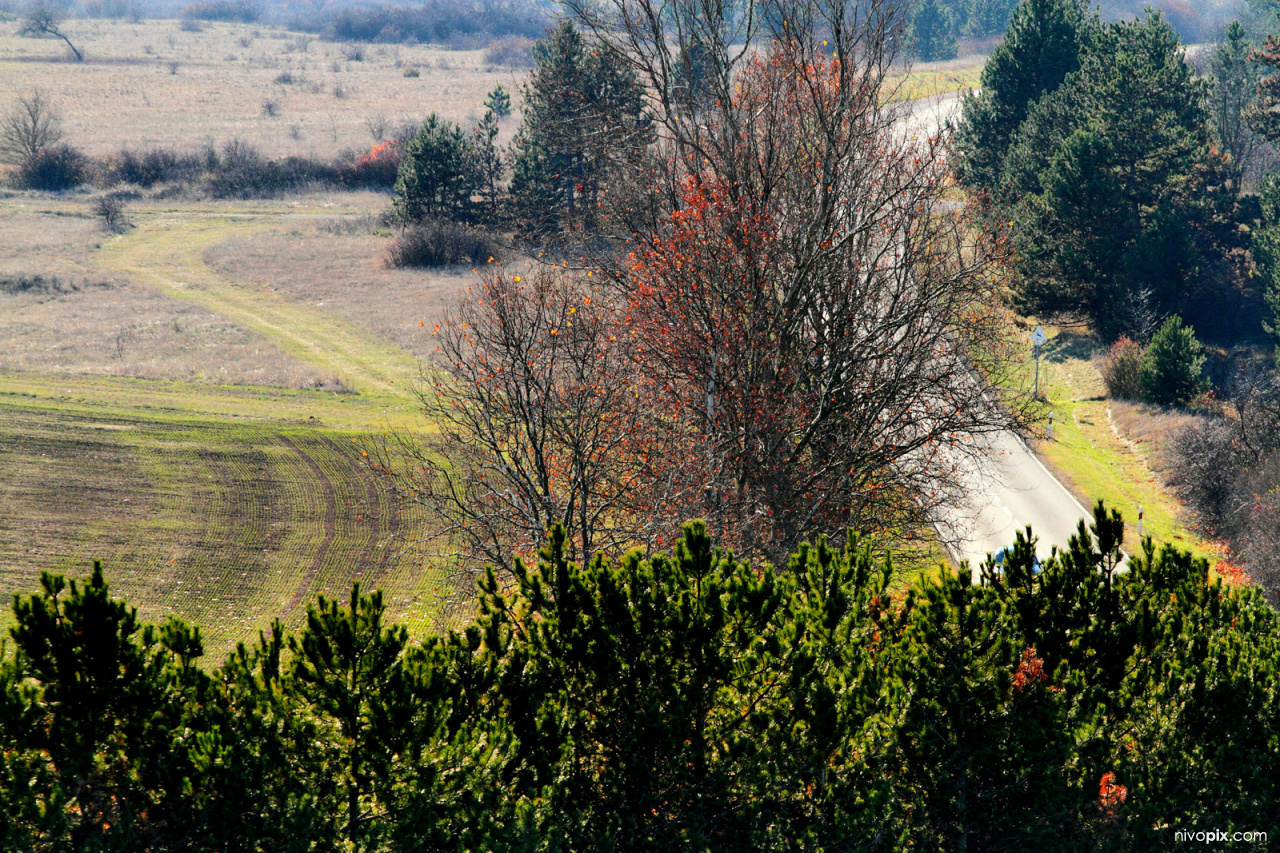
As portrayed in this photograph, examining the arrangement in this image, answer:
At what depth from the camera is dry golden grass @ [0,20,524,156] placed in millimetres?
78875

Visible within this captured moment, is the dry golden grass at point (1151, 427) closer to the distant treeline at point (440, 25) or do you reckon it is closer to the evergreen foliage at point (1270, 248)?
the evergreen foliage at point (1270, 248)

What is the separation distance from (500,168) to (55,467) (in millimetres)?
36864

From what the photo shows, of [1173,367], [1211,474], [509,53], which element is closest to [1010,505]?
[1211,474]

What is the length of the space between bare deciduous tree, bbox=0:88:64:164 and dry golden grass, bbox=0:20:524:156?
292 centimetres

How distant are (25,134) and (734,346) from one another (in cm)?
6879

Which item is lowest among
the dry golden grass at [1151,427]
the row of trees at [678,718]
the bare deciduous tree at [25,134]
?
the dry golden grass at [1151,427]

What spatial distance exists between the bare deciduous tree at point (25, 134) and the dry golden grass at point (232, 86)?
115 inches

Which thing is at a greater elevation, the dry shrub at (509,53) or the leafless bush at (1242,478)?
the dry shrub at (509,53)

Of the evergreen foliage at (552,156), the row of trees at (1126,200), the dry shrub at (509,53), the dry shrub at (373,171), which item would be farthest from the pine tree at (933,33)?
the evergreen foliage at (552,156)

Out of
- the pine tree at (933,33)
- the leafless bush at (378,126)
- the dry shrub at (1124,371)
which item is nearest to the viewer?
the dry shrub at (1124,371)

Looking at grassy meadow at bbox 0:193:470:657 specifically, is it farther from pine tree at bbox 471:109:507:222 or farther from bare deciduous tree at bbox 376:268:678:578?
pine tree at bbox 471:109:507:222

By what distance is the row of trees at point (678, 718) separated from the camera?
274 inches

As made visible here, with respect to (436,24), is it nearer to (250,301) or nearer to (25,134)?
(25,134)

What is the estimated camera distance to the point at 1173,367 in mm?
36156
